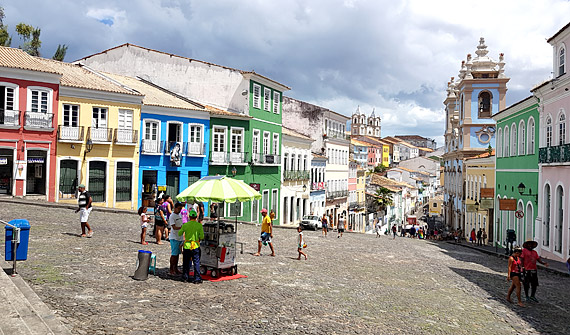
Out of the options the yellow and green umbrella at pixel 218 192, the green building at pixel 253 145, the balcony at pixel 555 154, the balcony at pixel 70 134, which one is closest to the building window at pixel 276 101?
the green building at pixel 253 145

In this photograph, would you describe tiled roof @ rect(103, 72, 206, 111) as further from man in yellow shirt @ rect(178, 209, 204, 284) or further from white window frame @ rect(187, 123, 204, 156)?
man in yellow shirt @ rect(178, 209, 204, 284)

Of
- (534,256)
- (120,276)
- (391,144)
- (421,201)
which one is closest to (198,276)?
(120,276)

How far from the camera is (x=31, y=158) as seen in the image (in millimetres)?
24562

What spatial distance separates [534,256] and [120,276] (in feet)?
32.0

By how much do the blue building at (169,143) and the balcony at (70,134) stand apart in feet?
12.1

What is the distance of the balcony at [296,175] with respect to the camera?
40156 mm

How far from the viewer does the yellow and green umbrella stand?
1176 centimetres

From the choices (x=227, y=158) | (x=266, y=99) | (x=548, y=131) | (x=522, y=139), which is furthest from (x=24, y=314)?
(x=266, y=99)

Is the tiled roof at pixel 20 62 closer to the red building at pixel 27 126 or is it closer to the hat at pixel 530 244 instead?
the red building at pixel 27 126

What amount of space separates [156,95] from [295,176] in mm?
14803

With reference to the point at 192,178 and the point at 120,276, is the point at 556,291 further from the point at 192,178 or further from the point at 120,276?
the point at 192,178

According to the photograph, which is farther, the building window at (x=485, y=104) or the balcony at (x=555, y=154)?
the building window at (x=485, y=104)

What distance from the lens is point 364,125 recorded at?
177000mm

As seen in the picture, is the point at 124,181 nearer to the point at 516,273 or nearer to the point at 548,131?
the point at 516,273
